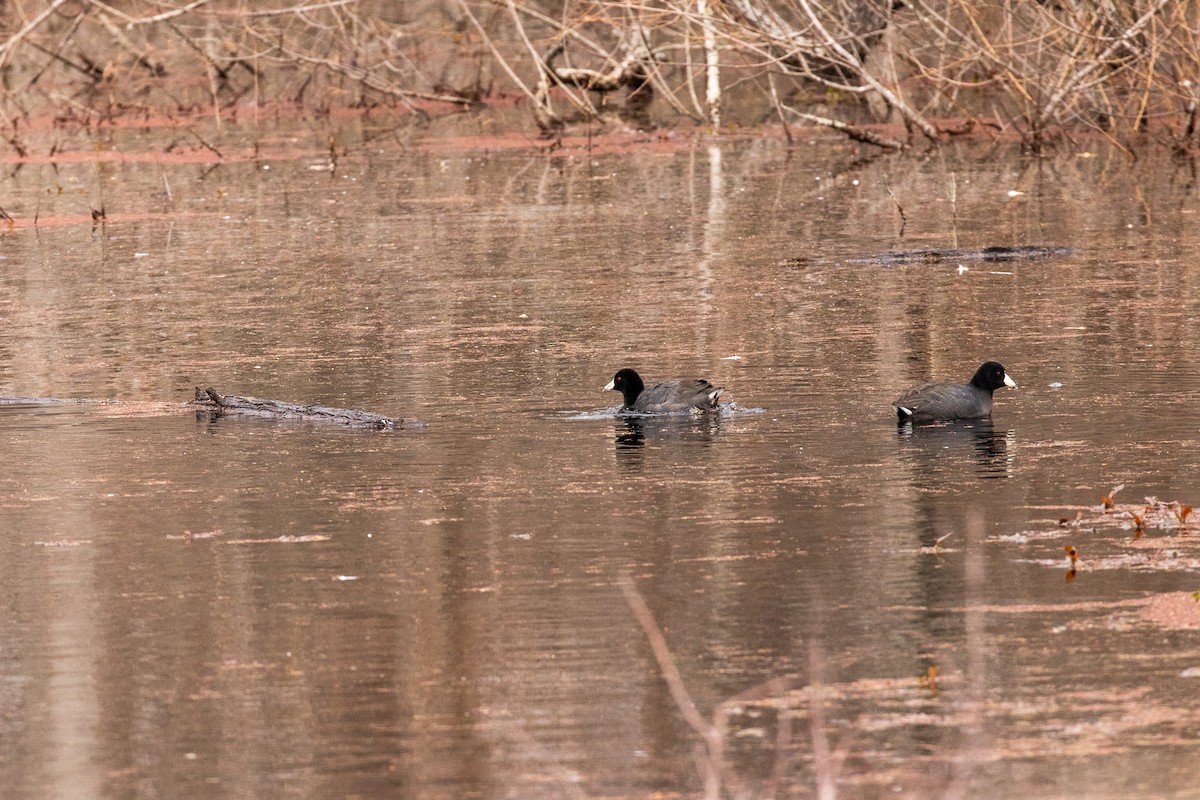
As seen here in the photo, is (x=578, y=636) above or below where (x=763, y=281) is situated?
below

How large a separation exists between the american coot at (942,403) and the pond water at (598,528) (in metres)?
0.17

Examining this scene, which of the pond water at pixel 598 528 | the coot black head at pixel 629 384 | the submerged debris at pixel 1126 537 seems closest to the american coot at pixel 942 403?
the pond water at pixel 598 528

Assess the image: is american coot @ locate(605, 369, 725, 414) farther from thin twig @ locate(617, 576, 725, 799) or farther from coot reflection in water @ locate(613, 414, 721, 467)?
thin twig @ locate(617, 576, 725, 799)

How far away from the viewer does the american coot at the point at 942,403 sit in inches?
461

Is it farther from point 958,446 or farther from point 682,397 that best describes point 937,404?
point 682,397

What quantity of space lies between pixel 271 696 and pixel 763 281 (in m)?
11.4

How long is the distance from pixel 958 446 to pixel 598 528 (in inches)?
101

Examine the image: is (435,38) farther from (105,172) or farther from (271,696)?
(271,696)

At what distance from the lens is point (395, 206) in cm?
2538

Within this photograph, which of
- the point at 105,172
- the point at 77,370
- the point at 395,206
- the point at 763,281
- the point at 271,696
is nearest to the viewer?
the point at 271,696

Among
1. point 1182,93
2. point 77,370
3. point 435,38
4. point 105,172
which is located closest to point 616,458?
point 77,370

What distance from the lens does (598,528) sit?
30.9 feet

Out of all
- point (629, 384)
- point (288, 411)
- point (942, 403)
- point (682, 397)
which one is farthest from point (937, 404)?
point (288, 411)

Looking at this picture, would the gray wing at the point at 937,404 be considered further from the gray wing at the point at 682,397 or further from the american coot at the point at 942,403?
the gray wing at the point at 682,397
